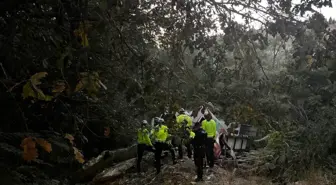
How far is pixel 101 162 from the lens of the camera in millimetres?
12430

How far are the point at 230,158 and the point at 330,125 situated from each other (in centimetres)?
369

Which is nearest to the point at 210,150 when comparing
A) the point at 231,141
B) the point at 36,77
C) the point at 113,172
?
the point at 113,172

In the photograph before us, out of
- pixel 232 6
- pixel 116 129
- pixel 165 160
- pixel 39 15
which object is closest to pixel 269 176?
pixel 165 160

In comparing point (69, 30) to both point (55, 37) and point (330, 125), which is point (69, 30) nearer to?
point (55, 37)

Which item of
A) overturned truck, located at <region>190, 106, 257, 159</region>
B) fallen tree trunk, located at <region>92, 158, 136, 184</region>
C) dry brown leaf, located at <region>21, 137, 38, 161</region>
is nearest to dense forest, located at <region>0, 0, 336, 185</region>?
dry brown leaf, located at <region>21, 137, 38, 161</region>

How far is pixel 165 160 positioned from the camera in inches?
514

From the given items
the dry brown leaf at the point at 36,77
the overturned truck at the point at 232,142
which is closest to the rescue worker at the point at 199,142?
the overturned truck at the point at 232,142

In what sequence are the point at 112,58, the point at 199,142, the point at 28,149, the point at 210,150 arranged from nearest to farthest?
the point at 28,149
the point at 112,58
the point at 199,142
the point at 210,150

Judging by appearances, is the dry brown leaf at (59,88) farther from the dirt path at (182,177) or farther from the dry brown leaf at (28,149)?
the dirt path at (182,177)

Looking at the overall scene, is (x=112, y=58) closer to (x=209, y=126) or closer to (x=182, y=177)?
(x=209, y=126)

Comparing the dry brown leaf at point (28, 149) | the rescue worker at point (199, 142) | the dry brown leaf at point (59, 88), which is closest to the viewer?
the dry brown leaf at point (28, 149)

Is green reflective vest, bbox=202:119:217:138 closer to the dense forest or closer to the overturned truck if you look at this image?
the overturned truck

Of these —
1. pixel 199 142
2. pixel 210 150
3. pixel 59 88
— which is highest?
pixel 59 88

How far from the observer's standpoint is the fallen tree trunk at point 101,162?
38.2 ft
